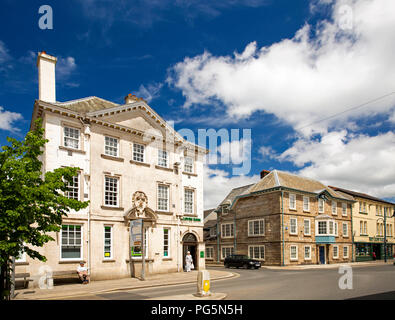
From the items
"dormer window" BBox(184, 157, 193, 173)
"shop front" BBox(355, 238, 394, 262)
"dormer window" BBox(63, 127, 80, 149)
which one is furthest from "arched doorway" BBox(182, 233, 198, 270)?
"shop front" BBox(355, 238, 394, 262)

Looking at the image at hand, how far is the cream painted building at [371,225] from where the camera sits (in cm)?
5106

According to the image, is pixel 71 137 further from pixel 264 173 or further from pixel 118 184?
pixel 264 173

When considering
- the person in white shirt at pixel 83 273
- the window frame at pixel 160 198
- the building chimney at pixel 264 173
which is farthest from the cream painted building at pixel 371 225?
the person in white shirt at pixel 83 273

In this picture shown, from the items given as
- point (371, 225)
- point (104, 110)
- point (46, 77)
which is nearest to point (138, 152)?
point (104, 110)

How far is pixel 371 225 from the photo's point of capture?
54.3 meters

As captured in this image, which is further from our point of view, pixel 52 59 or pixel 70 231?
pixel 52 59

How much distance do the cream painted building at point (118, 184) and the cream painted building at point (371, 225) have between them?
30060mm

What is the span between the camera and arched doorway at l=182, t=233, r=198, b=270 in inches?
1183

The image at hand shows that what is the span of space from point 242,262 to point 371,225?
1116 inches

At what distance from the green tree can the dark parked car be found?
23777mm
